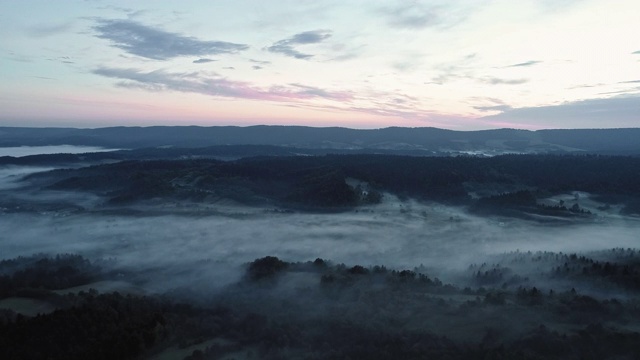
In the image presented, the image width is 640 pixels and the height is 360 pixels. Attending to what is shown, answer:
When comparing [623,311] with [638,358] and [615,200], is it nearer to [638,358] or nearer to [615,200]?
[638,358]

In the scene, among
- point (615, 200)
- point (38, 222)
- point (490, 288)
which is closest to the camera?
point (490, 288)

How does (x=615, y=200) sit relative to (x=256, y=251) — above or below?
above

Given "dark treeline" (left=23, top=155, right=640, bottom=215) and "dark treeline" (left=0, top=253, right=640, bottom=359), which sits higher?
"dark treeline" (left=23, top=155, right=640, bottom=215)

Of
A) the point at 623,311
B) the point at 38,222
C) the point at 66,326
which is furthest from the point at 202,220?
the point at 623,311

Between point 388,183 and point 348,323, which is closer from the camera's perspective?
point 348,323

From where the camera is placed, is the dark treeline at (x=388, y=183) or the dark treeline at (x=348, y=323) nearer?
the dark treeline at (x=348, y=323)
